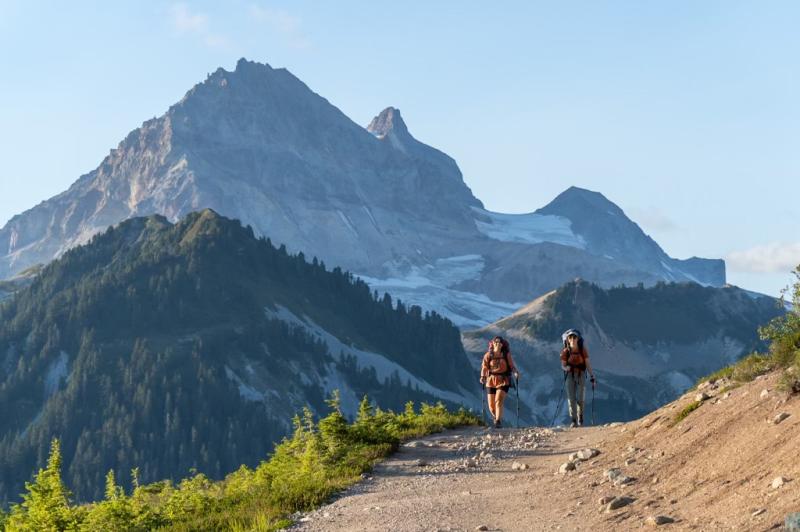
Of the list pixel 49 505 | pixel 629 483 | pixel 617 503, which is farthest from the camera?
pixel 49 505

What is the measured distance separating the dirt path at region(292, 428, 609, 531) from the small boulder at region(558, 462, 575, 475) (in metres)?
0.11

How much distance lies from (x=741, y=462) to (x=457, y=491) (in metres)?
5.53

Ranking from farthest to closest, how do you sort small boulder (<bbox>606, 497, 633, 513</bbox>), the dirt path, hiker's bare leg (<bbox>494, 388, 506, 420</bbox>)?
hiker's bare leg (<bbox>494, 388, 506, 420</bbox>) → the dirt path → small boulder (<bbox>606, 497, 633, 513</bbox>)

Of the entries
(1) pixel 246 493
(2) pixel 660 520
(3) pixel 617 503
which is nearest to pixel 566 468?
(3) pixel 617 503

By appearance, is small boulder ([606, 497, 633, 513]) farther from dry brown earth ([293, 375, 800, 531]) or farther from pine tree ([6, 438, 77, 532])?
pine tree ([6, 438, 77, 532])

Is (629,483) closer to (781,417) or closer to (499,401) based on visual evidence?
(781,417)

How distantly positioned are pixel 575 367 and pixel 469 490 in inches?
452

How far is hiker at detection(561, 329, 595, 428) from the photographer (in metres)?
31.2

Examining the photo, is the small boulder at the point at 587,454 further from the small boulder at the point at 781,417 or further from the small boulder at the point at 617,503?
the small boulder at the point at 781,417

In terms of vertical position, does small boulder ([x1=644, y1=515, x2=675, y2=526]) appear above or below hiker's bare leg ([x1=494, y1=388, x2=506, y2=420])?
below

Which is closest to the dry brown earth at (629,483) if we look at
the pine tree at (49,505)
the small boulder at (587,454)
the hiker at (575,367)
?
the small boulder at (587,454)

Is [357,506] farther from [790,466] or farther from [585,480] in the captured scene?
[790,466]

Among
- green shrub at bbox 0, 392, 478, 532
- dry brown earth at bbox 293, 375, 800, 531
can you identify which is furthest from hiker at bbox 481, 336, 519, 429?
dry brown earth at bbox 293, 375, 800, 531

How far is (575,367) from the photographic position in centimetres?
3144
